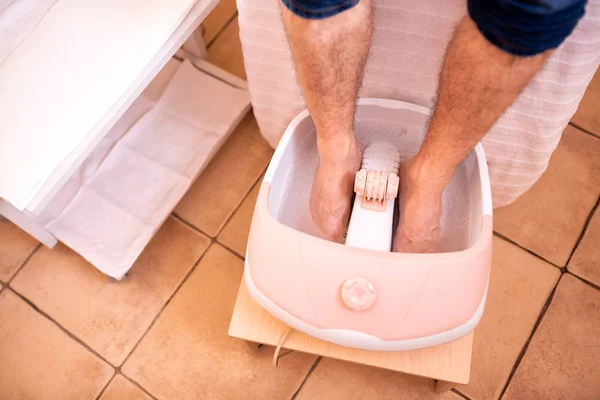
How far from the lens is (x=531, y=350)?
910mm

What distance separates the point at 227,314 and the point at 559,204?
2.35ft

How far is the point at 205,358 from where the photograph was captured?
0.93 meters

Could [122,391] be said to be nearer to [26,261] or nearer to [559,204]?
[26,261]

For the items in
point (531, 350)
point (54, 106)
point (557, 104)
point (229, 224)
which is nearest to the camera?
point (557, 104)

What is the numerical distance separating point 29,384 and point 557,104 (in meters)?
1.05

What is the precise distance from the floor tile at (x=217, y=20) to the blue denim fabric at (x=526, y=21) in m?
0.83

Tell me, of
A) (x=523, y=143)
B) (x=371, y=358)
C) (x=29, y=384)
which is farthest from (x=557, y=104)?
(x=29, y=384)

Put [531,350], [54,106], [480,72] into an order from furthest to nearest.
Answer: [531,350], [54,106], [480,72]

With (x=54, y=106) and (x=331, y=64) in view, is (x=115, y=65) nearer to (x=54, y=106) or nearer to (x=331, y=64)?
(x=54, y=106)

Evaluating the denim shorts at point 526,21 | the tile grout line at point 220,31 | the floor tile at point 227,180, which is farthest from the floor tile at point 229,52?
the denim shorts at point 526,21

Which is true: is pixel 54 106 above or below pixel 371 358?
above

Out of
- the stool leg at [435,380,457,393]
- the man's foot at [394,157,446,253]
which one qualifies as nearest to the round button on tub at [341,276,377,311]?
the man's foot at [394,157,446,253]

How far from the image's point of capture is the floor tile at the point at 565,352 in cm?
89

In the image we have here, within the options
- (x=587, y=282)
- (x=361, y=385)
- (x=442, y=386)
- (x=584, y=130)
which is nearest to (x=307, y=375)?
(x=361, y=385)
